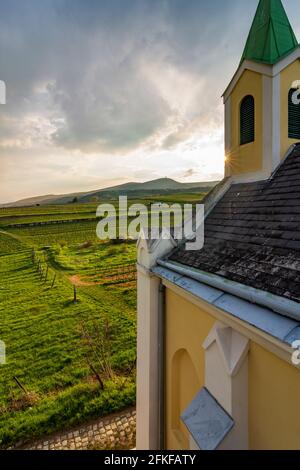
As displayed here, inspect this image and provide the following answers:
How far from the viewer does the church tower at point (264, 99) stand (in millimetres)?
6465

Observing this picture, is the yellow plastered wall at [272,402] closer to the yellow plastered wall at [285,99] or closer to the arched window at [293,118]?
the yellow plastered wall at [285,99]

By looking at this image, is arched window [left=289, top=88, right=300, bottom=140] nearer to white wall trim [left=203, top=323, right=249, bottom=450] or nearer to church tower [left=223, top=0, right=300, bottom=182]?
church tower [left=223, top=0, right=300, bottom=182]

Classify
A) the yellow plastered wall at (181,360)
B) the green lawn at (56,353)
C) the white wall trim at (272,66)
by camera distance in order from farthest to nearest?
the green lawn at (56,353) < the white wall trim at (272,66) < the yellow plastered wall at (181,360)

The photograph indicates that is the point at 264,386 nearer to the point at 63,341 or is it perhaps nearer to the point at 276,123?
the point at 276,123

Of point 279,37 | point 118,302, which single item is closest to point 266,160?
point 279,37

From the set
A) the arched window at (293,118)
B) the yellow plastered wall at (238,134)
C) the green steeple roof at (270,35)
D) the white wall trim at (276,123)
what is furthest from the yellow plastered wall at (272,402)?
the green steeple roof at (270,35)

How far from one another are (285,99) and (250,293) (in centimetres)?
560

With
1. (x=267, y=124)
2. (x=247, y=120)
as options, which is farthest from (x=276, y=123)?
(x=247, y=120)

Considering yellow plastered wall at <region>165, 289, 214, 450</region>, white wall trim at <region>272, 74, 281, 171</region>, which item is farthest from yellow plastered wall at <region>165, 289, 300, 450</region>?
white wall trim at <region>272, 74, 281, 171</region>

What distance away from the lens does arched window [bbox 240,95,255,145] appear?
712 centimetres

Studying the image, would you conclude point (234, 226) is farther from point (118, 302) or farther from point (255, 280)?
point (118, 302)

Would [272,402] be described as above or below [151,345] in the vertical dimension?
above

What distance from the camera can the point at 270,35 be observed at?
6887mm

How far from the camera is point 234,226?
221 inches
